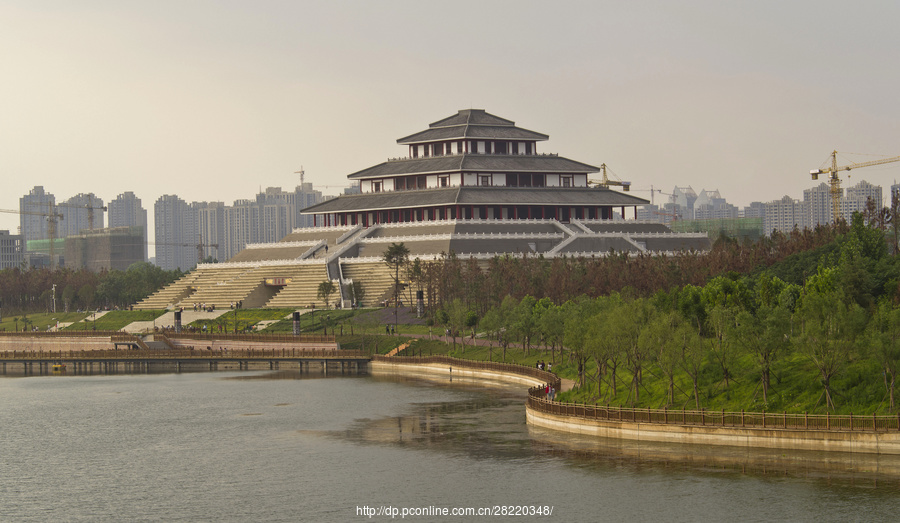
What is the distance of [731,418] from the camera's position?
7175 centimetres

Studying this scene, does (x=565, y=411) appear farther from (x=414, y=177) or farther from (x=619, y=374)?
(x=414, y=177)

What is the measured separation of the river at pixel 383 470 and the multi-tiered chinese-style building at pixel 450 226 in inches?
2772

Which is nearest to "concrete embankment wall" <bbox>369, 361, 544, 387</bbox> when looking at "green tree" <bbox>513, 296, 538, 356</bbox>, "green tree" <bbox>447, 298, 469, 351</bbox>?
"green tree" <bbox>447, 298, 469, 351</bbox>

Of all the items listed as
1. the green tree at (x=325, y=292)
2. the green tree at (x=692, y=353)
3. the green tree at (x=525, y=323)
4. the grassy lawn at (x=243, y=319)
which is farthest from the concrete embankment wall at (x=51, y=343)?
the green tree at (x=692, y=353)

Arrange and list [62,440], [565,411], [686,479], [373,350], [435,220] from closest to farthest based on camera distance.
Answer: [686,479] → [565,411] → [62,440] → [373,350] → [435,220]

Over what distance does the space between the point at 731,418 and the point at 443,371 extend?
2118 inches

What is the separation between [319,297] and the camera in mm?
166000

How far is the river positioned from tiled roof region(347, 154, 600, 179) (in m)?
88.1

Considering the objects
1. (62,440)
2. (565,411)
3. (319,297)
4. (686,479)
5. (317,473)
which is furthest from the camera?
(319,297)

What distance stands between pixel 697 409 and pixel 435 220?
110 metres

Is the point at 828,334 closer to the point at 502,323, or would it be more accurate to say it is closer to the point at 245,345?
the point at 502,323

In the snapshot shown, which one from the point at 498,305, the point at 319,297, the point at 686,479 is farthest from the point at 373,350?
the point at 686,479

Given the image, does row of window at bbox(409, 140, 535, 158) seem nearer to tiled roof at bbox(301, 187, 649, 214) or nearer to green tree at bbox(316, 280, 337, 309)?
tiled roof at bbox(301, 187, 649, 214)

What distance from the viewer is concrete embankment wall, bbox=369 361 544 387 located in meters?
110
